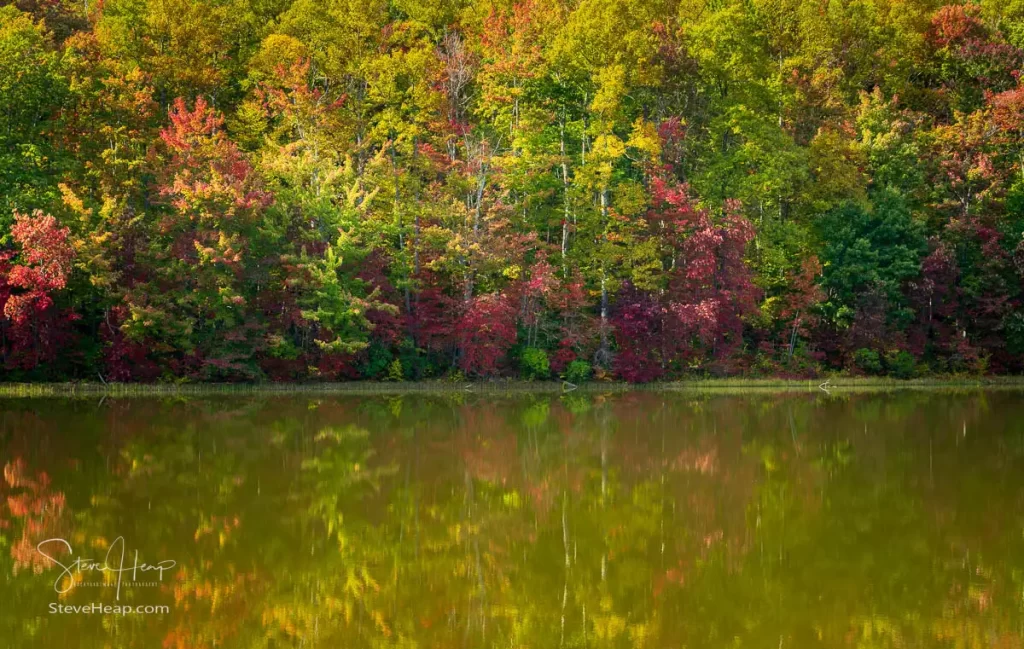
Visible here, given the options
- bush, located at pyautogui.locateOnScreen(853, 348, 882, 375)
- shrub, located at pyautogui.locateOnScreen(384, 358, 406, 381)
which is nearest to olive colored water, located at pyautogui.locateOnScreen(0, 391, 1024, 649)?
shrub, located at pyautogui.locateOnScreen(384, 358, 406, 381)

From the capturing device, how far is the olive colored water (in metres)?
11.3

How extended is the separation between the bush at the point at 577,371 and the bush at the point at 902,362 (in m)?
11.1

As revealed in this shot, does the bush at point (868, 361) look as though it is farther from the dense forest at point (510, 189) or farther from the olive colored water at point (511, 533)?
the olive colored water at point (511, 533)

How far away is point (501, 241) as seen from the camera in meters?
40.7

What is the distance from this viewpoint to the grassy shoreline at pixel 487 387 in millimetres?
35344

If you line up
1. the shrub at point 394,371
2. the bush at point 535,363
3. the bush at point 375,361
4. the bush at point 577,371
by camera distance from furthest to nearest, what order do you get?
the bush at point 577,371
the bush at point 535,363
the shrub at point 394,371
the bush at point 375,361

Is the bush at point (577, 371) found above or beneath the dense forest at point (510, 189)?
beneath

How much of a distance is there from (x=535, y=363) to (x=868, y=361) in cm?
1213

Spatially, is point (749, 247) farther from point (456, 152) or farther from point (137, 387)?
point (137, 387)

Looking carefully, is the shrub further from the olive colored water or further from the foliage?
the olive colored water

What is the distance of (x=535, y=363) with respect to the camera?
134ft

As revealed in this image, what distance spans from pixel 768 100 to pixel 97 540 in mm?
37940
